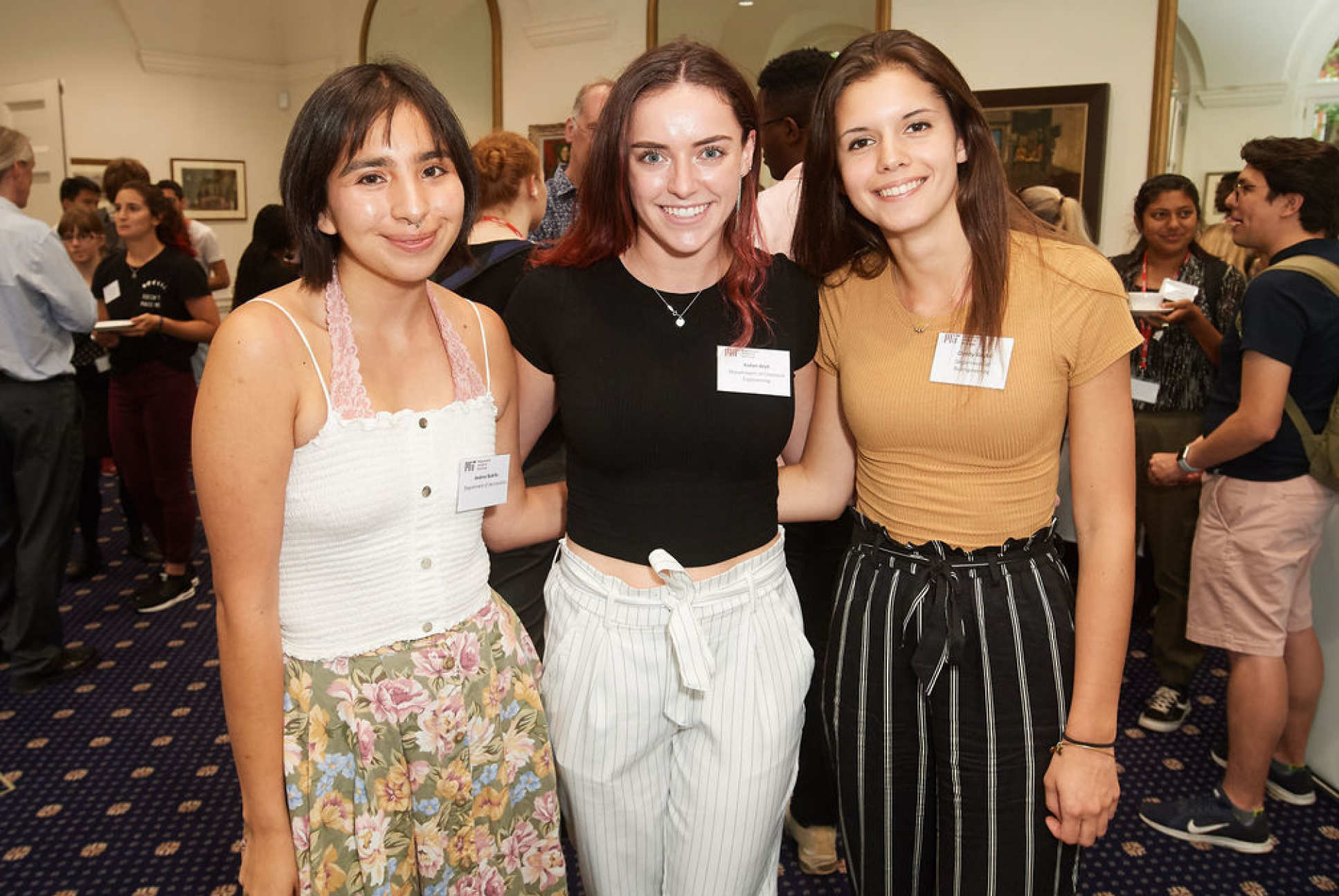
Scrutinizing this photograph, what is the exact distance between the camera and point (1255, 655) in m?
2.59

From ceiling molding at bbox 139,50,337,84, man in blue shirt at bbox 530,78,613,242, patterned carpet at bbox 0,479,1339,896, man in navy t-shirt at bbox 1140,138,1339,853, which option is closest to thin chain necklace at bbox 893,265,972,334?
man in blue shirt at bbox 530,78,613,242

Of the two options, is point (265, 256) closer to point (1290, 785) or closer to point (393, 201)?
point (393, 201)

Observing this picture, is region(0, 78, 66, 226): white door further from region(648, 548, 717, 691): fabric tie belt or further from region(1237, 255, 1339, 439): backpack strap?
region(1237, 255, 1339, 439): backpack strap

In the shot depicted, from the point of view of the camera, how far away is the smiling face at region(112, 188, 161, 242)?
3.95 meters

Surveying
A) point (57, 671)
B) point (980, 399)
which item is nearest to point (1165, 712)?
point (980, 399)

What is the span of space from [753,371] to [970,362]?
12.6 inches

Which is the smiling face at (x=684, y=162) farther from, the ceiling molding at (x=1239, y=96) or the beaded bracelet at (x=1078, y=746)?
the ceiling molding at (x=1239, y=96)

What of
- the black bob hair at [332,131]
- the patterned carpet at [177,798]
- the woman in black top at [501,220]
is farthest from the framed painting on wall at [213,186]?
the black bob hair at [332,131]

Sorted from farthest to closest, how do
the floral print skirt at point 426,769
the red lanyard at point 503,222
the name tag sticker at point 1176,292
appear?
the name tag sticker at point 1176,292
the red lanyard at point 503,222
the floral print skirt at point 426,769

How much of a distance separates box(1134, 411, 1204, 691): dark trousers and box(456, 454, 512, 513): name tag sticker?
2.74 meters

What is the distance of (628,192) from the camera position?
146 centimetres

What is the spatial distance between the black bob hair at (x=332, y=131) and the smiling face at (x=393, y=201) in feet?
0.03

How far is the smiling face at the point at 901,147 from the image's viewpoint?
4.51ft

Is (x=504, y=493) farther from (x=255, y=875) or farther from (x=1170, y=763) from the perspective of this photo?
(x=1170, y=763)
